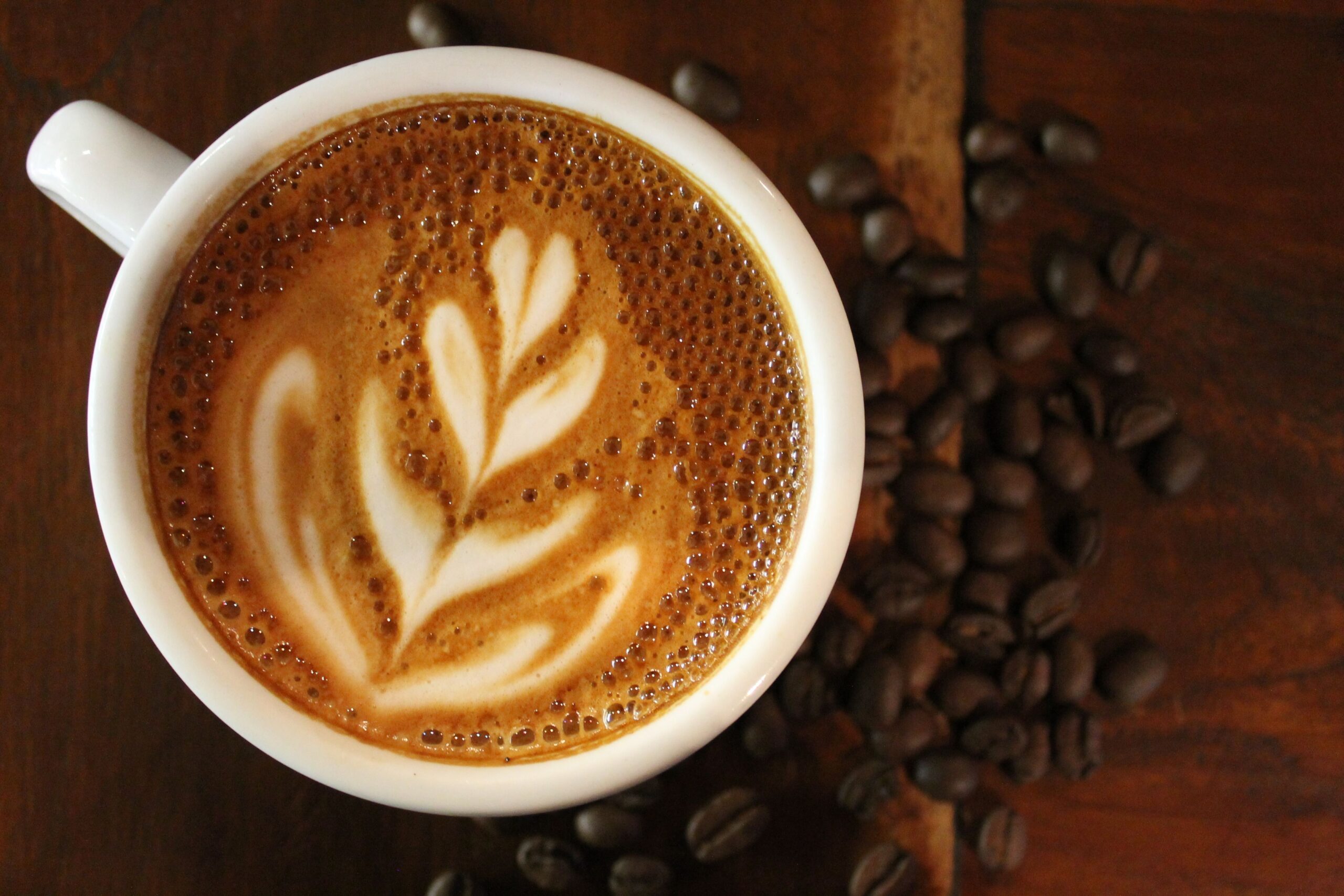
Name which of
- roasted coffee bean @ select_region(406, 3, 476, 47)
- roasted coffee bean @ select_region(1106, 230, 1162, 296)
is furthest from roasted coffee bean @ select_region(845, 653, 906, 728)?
roasted coffee bean @ select_region(406, 3, 476, 47)

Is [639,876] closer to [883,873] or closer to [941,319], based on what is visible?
[883,873]

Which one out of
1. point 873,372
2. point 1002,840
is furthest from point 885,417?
point 1002,840

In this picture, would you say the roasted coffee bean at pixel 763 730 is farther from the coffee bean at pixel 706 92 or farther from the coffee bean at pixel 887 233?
the coffee bean at pixel 706 92

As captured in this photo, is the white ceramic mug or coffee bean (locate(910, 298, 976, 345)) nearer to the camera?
the white ceramic mug

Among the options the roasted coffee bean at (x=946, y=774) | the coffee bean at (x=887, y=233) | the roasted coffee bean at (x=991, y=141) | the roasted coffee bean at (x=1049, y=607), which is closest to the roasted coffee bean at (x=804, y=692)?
the roasted coffee bean at (x=946, y=774)

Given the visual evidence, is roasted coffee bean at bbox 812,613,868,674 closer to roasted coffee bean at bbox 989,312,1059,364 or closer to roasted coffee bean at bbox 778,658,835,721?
roasted coffee bean at bbox 778,658,835,721

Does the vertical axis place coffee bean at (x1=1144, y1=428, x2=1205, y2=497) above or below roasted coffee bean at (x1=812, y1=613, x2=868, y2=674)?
above
